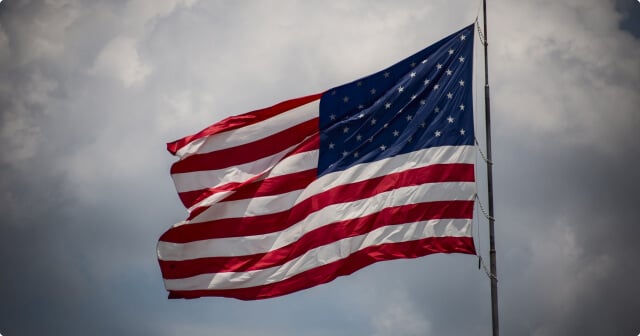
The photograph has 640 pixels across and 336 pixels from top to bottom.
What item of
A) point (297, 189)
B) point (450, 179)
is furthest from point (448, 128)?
point (297, 189)

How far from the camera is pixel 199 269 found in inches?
1548

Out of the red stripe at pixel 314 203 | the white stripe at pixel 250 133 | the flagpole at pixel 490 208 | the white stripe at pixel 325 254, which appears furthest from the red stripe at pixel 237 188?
the flagpole at pixel 490 208

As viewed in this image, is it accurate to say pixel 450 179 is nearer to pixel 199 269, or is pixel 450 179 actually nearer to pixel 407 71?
A: pixel 407 71

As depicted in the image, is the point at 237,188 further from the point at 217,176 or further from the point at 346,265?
the point at 346,265

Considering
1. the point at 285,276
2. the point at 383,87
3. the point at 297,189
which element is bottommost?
the point at 285,276

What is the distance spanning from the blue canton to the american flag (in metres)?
0.04

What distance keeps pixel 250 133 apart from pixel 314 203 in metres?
3.70

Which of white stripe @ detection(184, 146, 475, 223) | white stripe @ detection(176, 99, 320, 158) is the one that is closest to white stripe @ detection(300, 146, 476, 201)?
white stripe @ detection(184, 146, 475, 223)

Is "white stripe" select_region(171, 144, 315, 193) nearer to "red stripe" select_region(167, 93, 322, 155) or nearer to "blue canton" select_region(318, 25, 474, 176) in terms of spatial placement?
"red stripe" select_region(167, 93, 322, 155)

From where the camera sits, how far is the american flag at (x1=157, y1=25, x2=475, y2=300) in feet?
122

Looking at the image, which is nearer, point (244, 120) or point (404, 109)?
point (404, 109)

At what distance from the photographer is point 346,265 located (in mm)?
37469

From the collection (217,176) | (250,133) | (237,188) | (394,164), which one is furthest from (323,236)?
(250,133)

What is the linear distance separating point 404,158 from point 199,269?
8262 millimetres
